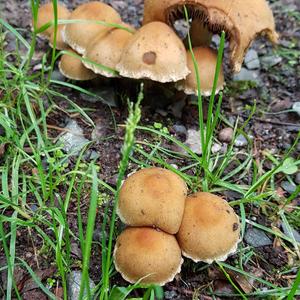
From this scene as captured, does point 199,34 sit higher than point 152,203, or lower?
higher

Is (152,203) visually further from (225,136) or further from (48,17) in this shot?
(48,17)

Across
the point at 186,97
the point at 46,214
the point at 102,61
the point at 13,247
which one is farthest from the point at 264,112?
the point at 13,247

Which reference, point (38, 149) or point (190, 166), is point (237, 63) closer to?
point (190, 166)

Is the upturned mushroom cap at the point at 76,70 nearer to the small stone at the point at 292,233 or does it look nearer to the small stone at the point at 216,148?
the small stone at the point at 216,148

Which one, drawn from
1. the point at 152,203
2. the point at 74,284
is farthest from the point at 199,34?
the point at 74,284

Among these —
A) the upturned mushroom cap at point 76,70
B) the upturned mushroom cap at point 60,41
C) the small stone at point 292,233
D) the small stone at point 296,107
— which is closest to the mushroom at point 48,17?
the upturned mushroom cap at point 60,41
